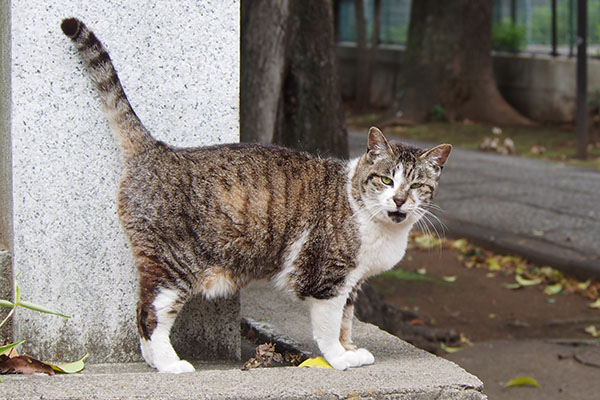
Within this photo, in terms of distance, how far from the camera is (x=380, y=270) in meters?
3.48

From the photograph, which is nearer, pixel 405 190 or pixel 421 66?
pixel 405 190

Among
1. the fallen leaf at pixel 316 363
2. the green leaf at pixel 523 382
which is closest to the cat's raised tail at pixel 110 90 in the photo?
the fallen leaf at pixel 316 363

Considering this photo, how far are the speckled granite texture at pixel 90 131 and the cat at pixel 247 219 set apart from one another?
11cm

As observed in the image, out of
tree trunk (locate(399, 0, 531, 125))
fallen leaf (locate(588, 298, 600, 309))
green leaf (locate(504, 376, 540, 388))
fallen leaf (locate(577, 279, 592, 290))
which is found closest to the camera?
green leaf (locate(504, 376, 540, 388))

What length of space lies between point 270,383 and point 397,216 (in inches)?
33.7

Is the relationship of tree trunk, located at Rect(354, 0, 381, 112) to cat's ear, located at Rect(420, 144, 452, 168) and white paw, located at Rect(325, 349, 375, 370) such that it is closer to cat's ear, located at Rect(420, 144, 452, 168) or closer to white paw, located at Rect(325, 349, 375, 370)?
cat's ear, located at Rect(420, 144, 452, 168)

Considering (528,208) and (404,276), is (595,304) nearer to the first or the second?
(404,276)

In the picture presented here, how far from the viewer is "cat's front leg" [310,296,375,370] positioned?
3.32 meters

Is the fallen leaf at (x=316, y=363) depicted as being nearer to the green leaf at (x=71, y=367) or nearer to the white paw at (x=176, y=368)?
the white paw at (x=176, y=368)

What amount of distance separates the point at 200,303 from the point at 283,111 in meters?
2.43

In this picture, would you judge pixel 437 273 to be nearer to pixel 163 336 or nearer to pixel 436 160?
pixel 436 160

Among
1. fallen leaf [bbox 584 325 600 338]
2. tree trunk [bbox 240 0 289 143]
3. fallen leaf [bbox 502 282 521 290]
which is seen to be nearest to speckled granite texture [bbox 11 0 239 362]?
tree trunk [bbox 240 0 289 143]

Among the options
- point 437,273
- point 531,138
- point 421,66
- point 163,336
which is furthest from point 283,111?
point 421,66

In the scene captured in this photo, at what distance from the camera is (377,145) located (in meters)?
3.45
